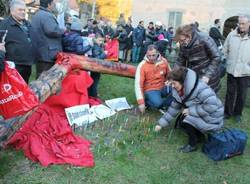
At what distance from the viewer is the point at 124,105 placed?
7.73 metres

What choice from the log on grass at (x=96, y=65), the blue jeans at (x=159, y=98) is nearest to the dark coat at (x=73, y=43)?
the log on grass at (x=96, y=65)

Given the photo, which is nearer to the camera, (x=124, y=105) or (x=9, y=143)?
(x=9, y=143)

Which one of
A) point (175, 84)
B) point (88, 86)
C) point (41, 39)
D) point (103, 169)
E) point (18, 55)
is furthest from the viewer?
point (88, 86)

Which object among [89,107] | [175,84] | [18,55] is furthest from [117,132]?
[18,55]

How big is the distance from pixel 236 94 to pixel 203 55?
152 centimetres

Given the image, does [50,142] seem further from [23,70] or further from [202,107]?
[202,107]

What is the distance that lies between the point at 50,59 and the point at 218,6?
21851mm

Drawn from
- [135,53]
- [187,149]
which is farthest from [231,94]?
[135,53]

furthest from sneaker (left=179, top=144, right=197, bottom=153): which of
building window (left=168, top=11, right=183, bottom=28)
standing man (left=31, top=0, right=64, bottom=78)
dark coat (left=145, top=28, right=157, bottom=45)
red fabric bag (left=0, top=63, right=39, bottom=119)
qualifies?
building window (left=168, top=11, right=183, bottom=28)

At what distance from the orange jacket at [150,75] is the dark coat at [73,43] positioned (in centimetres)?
117

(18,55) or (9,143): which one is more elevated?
(18,55)

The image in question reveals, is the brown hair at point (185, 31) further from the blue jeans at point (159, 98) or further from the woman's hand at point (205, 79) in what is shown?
the blue jeans at point (159, 98)

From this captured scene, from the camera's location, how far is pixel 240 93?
7.39 m

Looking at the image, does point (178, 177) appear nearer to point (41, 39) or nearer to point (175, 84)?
point (175, 84)
